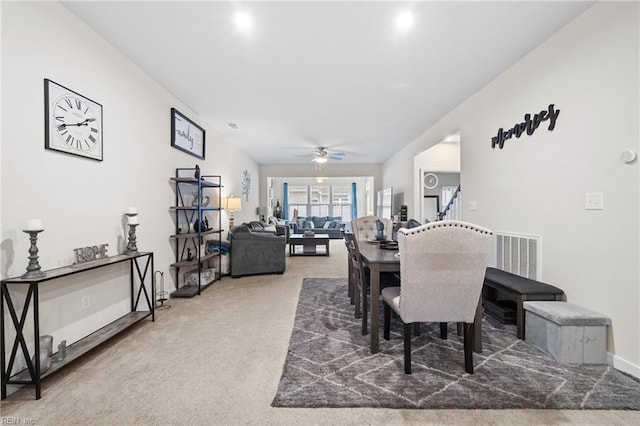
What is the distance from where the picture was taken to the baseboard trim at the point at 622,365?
1830 mm

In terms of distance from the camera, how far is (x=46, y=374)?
5.70 feet

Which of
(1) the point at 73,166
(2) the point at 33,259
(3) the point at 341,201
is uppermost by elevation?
(3) the point at 341,201

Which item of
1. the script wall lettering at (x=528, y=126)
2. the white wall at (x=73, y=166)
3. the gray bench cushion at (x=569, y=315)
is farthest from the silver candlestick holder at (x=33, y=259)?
the script wall lettering at (x=528, y=126)

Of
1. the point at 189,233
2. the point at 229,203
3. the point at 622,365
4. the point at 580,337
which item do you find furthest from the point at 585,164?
the point at 229,203

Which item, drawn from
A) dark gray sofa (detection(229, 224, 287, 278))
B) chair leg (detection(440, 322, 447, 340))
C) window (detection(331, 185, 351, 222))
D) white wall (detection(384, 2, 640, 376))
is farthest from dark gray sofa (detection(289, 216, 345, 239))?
chair leg (detection(440, 322, 447, 340))

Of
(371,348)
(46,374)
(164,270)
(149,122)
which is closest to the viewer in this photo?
(46,374)

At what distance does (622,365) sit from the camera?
74.9 inches

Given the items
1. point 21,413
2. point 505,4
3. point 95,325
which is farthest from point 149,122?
point 505,4

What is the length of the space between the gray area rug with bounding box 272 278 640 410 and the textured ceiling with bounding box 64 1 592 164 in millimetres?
2495

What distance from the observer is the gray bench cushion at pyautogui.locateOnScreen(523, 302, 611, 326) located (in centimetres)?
200

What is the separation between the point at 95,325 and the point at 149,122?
2.09 meters

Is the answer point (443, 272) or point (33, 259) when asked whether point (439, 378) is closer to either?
point (443, 272)

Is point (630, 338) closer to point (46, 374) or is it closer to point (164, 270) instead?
point (46, 374)

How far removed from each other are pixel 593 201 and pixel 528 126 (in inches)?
37.7
